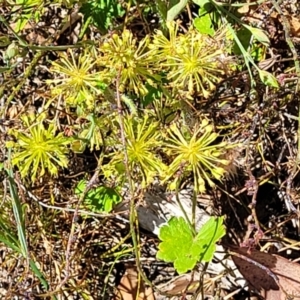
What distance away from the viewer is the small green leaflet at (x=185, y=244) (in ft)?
5.72

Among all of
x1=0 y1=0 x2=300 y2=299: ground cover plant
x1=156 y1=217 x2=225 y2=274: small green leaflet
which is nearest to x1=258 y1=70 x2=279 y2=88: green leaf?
x1=0 y1=0 x2=300 y2=299: ground cover plant

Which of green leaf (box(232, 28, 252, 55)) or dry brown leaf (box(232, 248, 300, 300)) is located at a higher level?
green leaf (box(232, 28, 252, 55))

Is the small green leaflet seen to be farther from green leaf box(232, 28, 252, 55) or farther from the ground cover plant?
green leaf box(232, 28, 252, 55)

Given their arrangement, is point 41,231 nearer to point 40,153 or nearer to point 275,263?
point 40,153

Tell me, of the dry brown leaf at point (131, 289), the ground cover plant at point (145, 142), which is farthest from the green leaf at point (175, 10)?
the dry brown leaf at point (131, 289)

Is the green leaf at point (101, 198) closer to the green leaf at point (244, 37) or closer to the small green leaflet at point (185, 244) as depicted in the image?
the small green leaflet at point (185, 244)

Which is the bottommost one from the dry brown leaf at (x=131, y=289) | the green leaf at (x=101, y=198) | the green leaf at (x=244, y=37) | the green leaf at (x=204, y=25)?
the dry brown leaf at (x=131, y=289)

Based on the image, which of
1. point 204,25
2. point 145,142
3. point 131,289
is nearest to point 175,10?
point 204,25

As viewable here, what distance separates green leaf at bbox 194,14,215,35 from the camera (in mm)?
1841

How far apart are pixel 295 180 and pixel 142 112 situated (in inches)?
22.5

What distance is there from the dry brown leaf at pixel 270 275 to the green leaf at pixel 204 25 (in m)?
0.66

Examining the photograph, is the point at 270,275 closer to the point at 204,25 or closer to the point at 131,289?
the point at 131,289

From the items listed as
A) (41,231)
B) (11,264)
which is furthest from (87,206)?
Result: (11,264)

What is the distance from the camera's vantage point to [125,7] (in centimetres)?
197
